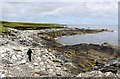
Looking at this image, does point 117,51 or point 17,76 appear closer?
point 17,76

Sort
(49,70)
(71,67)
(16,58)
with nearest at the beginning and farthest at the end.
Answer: (49,70), (16,58), (71,67)

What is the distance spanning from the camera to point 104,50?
905 inches

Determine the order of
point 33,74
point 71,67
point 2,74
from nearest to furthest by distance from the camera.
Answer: point 2,74, point 33,74, point 71,67

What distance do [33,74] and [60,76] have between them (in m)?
2.39

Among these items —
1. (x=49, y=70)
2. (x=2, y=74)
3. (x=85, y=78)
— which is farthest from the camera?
(x=49, y=70)

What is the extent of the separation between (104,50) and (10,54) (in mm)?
16555

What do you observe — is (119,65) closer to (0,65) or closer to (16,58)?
(16,58)

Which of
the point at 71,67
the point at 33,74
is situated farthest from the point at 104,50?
the point at 33,74

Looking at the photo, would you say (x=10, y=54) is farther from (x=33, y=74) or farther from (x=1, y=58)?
(x=33, y=74)

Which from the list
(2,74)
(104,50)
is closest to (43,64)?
(2,74)

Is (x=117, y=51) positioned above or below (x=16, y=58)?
below

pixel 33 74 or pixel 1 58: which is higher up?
pixel 1 58

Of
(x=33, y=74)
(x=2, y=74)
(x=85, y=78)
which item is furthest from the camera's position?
(x=33, y=74)

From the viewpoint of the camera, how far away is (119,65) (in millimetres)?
14555
